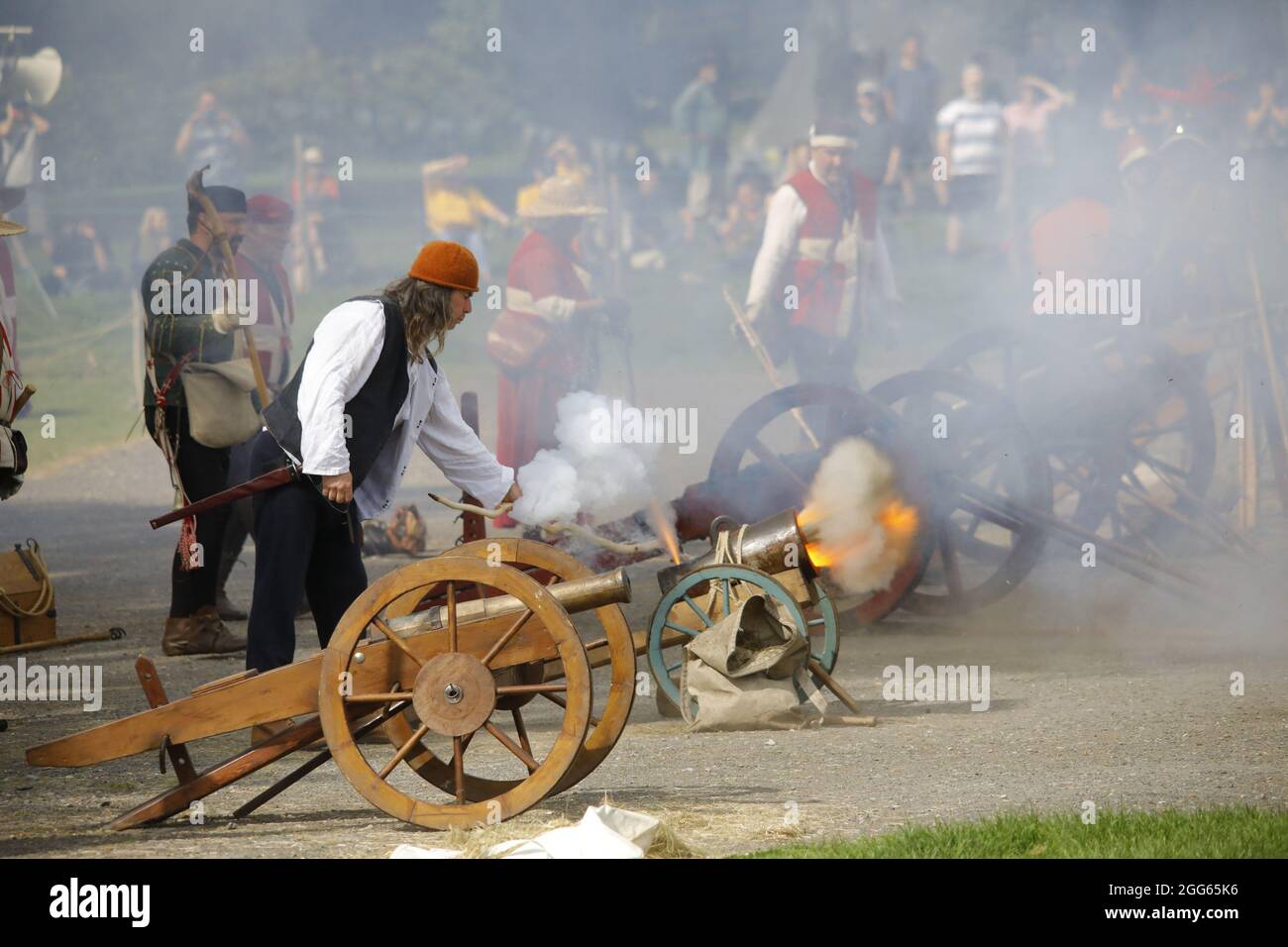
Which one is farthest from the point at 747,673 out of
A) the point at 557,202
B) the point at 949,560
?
the point at 557,202

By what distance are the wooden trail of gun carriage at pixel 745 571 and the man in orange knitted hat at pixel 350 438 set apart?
0.30 metres

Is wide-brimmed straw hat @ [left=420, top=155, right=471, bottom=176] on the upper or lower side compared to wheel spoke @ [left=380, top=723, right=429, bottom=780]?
upper

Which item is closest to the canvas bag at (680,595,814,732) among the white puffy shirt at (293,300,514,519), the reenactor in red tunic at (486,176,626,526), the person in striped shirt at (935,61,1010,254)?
the white puffy shirt at (293,300,514,519)

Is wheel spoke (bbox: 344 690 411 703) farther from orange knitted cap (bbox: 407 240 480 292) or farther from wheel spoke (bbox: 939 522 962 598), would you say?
wheel spoke (bbox: 939 522 962 598)

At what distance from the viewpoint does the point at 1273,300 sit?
775 centimetres

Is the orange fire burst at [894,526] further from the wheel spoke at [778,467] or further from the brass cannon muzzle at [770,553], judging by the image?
the brass cannon muzzle at [770,553]

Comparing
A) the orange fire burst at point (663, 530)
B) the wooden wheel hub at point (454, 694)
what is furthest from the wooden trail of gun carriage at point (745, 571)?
the orange fire burst at point (663, 530)

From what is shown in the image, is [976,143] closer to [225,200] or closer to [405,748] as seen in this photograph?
[225,200]

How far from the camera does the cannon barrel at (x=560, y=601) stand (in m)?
3.89

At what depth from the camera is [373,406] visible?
425 cm

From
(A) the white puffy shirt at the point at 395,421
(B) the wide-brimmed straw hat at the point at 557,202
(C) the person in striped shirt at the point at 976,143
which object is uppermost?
(C) the person in striped shirt at the point at 976,143

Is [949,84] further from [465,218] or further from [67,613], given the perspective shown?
[67,613]

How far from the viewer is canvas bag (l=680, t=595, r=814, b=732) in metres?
4.89

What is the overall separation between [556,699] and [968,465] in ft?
9.60
